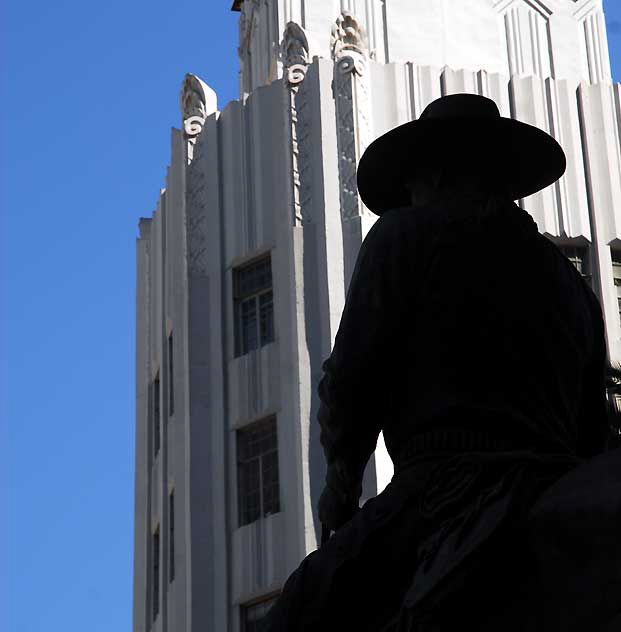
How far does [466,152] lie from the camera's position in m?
6.16

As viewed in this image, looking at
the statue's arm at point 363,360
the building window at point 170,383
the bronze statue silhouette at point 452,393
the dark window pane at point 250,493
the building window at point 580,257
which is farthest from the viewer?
the building window at point 580,257

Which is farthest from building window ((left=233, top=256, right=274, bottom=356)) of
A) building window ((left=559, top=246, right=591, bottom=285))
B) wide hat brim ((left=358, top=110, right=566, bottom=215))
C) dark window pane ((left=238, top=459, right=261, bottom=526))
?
wide hat brim ((left=358, top=110, right=566, bottom=215))

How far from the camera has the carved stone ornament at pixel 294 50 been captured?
1400 inches

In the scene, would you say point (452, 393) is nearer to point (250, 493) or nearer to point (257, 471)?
point (250, 493)

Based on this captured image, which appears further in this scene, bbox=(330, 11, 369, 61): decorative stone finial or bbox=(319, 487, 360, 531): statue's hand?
bbox=(330, 11, 369, 61): decorative stone finial

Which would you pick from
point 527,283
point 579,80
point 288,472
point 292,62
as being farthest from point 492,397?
point 579,80

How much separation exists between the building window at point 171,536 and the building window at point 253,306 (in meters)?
3.07

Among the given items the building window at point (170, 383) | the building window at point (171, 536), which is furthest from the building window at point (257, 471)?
the building window at point (170, 383)

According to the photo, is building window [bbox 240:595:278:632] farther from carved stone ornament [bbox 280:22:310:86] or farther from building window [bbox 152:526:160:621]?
carved stone ornament [bbox 280:22:310:86]

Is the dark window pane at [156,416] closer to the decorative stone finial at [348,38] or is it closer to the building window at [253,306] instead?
the building window at [253,306]

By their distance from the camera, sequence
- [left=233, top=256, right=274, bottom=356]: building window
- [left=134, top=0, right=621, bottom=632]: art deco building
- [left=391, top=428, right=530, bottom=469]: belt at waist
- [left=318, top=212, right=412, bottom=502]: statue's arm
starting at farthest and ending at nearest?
[left=233, top=256, right=274, bottom=356]: building window
[left=134, top=0, right=621, bottom=632]: art deco building
[left=318, top=212, right=412, bottom=502]: statue's arm
[left=391, top=428, right=530, bottom=469]: belt at waist

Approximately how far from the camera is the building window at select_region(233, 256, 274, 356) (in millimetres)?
33938

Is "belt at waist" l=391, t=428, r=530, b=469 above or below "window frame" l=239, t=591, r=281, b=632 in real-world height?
below

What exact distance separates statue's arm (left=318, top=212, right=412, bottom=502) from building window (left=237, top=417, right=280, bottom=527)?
26.0m
